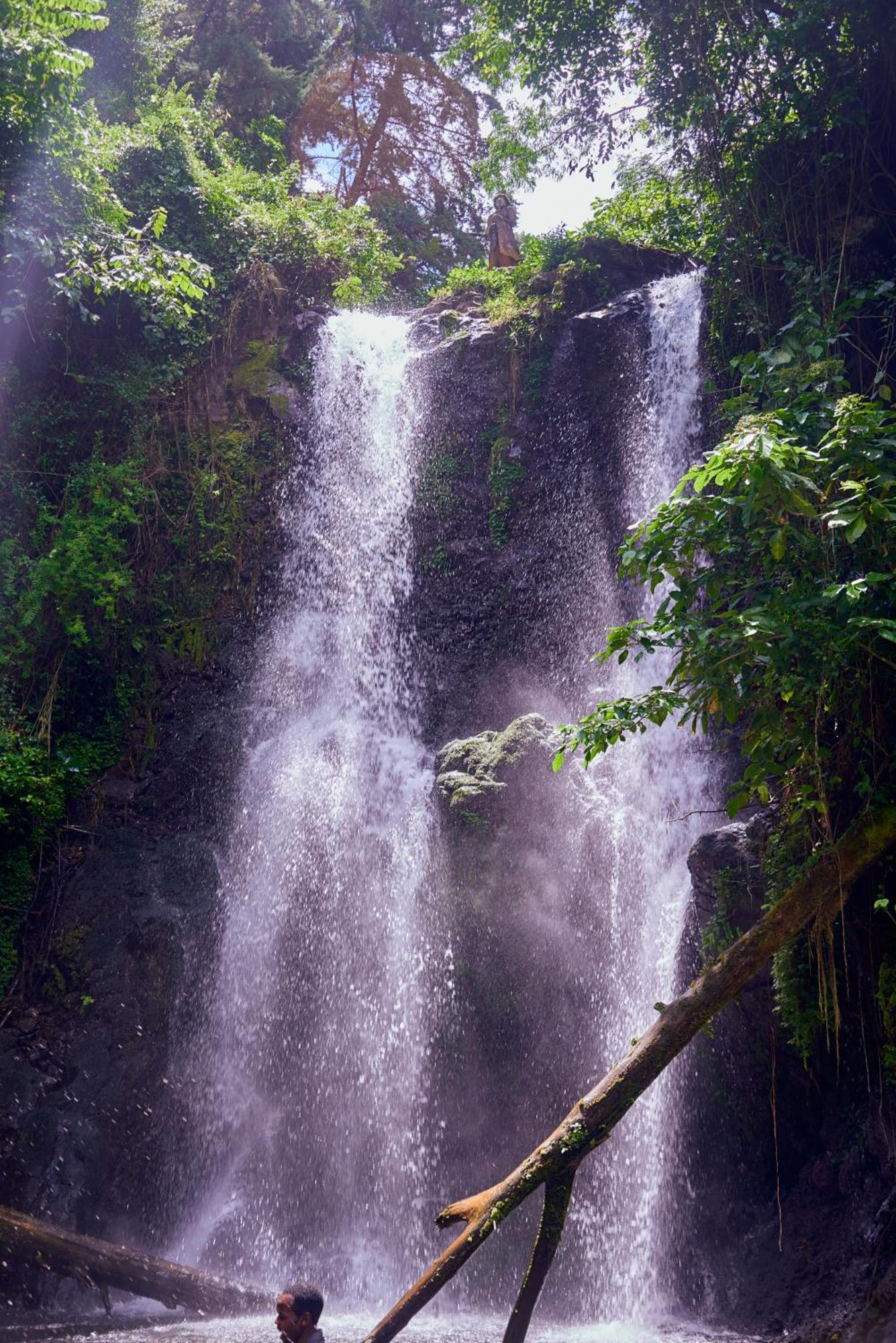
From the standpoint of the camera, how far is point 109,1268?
6.59 metres

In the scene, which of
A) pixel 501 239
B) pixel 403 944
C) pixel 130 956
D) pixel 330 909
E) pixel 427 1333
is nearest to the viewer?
pixel 427 1333

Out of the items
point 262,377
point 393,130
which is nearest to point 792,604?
point 262,377

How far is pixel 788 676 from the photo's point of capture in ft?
17.3

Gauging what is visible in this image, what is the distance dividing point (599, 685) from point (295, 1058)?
500 cm

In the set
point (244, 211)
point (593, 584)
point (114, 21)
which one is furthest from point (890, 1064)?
point (114, 21)

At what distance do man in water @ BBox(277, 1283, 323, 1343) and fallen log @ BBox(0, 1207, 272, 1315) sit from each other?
9.71ft

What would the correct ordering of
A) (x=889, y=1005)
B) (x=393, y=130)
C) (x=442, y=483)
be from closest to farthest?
(x=889, y=1005) < (x=442, y=483) < (x=393, y=130)

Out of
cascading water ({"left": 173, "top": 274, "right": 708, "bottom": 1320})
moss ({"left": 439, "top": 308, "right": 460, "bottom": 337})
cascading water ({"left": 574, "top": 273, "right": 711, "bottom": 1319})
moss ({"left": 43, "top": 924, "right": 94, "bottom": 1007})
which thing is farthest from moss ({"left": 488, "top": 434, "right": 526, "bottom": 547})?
moss ({"left": 43, "top": 924, "right": 94, "bottom": 1007})

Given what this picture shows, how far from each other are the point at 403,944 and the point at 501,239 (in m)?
11.8

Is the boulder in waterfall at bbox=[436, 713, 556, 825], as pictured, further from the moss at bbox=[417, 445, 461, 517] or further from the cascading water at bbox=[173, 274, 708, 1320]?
the moss at bbox=[417, 445, 461, 517]

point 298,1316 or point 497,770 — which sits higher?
point 497,770

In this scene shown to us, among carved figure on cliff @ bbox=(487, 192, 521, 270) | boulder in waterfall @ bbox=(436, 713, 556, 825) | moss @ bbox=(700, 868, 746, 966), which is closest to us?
moss @ bbox=(700, 868, 746, 966)

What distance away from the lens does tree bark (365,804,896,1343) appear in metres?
3.98

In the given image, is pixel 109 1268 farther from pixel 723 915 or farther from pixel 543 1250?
pixel 723 915
